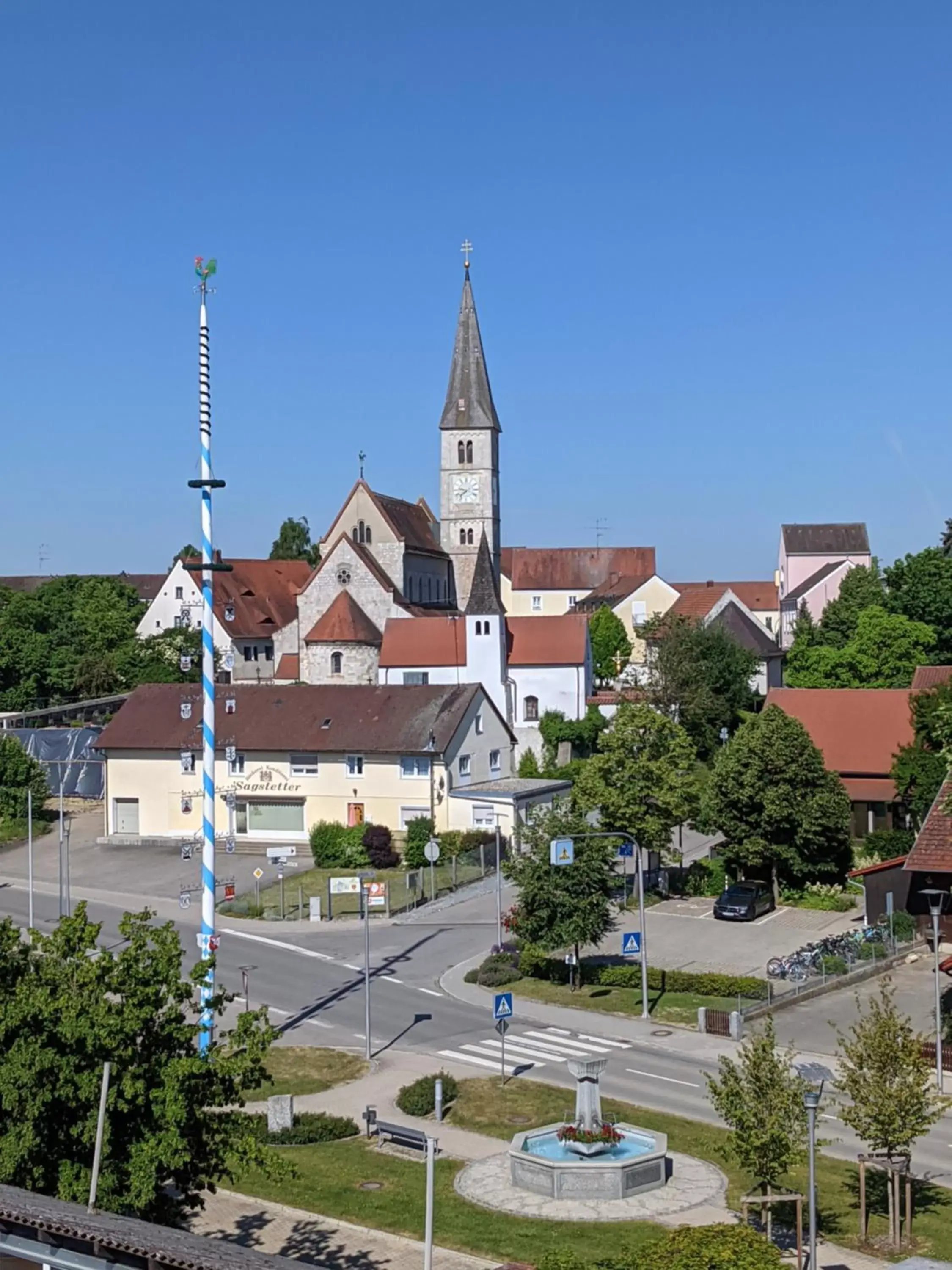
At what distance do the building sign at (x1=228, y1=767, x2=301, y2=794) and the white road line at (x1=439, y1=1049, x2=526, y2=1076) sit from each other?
26.6m

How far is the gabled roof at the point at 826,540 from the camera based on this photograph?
132 m

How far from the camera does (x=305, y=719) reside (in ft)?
194

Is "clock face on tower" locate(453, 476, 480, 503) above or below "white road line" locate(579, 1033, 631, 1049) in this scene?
above

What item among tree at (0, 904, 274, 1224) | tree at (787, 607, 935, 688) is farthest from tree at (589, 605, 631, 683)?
tree at (0, 904, 274, 1224)

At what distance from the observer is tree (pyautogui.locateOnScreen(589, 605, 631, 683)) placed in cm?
10119

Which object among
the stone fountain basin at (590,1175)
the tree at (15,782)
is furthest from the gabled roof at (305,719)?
the stone fountain basin at (590,1175)

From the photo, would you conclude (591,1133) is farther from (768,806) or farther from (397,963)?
(768,806)

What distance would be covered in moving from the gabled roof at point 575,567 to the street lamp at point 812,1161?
110934 millimetres

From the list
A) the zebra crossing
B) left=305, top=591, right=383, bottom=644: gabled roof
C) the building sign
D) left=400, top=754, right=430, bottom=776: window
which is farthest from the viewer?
left=305, top=591, right=383, bottom=644: gabled roof

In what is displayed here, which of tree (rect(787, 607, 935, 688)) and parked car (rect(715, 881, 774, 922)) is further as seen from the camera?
tree (rect(787, 607, 935, 688))

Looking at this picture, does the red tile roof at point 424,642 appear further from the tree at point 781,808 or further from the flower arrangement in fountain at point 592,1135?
the flower arrangement in fountain at point 592,1135

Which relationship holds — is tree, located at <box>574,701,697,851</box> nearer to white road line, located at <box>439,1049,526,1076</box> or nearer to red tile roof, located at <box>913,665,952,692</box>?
red tile roof, located at <box>913,665,952,692</box>

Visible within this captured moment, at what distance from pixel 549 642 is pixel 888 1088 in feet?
196

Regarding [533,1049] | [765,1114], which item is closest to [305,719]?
[533,1049]
